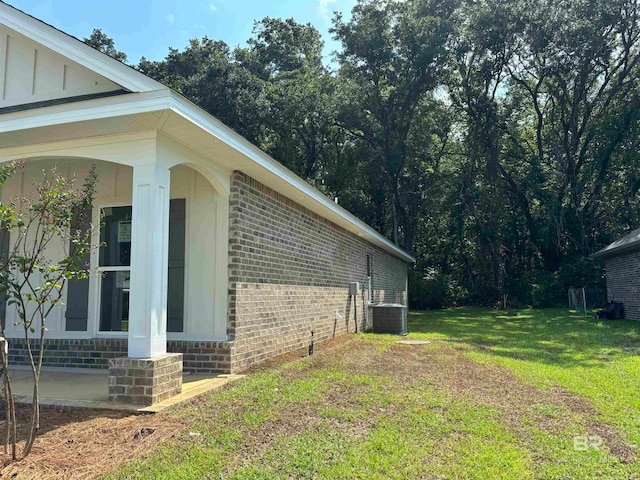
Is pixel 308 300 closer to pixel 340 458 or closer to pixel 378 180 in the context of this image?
pixel 340 458

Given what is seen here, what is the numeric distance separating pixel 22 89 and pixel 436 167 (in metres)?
25.8

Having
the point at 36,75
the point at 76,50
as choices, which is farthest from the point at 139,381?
the point at 36,75

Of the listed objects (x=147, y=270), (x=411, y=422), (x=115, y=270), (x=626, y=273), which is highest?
(x=626, y=273)

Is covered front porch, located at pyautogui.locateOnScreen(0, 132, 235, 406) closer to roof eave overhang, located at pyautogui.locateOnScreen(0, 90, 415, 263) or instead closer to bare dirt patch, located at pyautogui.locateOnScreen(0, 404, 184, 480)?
roof eave overhang, located at pyautogui.locateOnScreen(0, 90, 415, 263)

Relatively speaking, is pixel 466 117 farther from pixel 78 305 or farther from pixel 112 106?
pixel 112 106

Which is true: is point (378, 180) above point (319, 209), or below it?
above

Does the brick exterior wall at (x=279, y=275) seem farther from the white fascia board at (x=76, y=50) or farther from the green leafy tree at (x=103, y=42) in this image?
the green leafy tree at (x=103, y=42)

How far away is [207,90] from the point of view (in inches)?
944

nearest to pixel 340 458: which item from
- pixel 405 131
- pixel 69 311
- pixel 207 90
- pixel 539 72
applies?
pixel 69 311

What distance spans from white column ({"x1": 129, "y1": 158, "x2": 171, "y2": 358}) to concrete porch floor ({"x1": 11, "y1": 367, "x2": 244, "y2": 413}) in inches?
22.1

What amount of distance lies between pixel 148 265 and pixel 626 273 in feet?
58.8

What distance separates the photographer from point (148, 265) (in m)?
5.09

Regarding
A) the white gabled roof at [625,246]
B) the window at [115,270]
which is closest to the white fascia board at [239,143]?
the window at [115,270]

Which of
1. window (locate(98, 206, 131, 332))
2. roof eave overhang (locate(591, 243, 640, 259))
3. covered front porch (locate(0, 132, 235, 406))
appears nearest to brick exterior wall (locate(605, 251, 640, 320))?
roof eave overhang (locate(591, 243, 640, 259))
